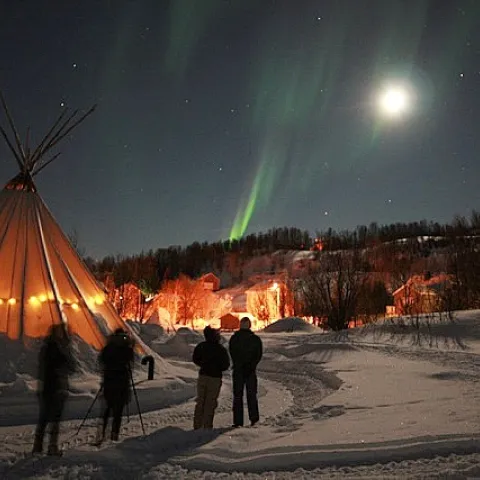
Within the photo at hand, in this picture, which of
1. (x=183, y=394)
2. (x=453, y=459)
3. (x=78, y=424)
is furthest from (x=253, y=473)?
(x=183, y=394)

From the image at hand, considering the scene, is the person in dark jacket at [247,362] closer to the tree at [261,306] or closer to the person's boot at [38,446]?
the person's boot at [38,446]

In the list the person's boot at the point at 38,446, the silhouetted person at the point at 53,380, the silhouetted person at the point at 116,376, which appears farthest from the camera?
the silhouetted person at the point at 116,376

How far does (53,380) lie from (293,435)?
9.37 feet

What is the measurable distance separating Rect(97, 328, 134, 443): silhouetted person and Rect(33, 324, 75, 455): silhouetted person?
54 cm

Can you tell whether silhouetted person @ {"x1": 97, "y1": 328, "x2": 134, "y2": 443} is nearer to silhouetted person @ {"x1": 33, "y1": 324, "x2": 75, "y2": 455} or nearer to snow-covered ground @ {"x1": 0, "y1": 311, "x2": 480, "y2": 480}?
snow-covered ground @ {"x1": 0, "y1": 311, "x2": 480, "y2": 480}

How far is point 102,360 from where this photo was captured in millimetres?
5812

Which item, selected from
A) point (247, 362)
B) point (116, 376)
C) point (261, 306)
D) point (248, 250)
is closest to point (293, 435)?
point (247, 362)

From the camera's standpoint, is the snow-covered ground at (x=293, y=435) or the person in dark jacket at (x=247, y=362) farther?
the person in dark jacket at (x=247, y=362)

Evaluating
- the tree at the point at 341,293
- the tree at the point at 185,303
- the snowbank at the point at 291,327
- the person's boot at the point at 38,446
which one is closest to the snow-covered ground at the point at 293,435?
the person's boot at the point at 38,446

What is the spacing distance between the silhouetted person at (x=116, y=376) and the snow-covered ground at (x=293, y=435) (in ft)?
1.26

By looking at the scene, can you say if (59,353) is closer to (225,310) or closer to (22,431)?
(22,431)

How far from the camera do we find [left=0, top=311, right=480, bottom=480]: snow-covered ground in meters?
3.95

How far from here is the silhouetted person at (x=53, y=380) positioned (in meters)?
4.89

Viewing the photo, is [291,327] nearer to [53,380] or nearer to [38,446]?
[53,380]
